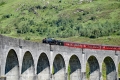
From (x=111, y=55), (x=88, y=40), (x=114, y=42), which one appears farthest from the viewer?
(x=88, y=40)

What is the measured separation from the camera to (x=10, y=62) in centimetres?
5006

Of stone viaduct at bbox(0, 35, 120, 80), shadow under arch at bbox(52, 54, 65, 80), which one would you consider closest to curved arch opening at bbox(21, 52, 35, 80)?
stone viaduct at bbox(0, 35, 120, 80)

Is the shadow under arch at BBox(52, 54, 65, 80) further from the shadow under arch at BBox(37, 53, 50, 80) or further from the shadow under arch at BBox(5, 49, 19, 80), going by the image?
the shadow under arch at BBox(5, 49, 19, 80)

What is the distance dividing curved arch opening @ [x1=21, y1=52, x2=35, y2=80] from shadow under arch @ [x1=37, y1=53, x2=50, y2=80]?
4909 mm

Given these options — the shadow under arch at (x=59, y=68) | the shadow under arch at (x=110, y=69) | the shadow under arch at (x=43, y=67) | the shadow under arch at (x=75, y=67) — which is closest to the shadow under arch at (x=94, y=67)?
the shadow under arch at (x=110, y=69)

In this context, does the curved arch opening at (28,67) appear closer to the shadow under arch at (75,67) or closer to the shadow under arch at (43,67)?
the shadow under arch at (43,67)

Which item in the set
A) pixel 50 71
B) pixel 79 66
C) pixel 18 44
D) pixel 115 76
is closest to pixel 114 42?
pixel 115 76

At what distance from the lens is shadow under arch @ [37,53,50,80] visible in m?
60.7

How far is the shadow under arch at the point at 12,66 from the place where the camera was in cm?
4969

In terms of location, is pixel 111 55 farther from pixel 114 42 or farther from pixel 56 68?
pixel 114 42

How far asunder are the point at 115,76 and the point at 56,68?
21148 mm

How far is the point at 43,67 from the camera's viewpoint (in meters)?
61.1

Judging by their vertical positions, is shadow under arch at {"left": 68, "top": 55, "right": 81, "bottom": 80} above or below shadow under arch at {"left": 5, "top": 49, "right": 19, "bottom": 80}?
below

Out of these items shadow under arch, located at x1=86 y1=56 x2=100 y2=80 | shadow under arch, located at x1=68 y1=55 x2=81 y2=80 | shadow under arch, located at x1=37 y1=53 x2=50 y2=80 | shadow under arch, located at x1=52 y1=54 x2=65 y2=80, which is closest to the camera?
shadow under arch, located at x1=37 y1=53 x2=50 y2=80
